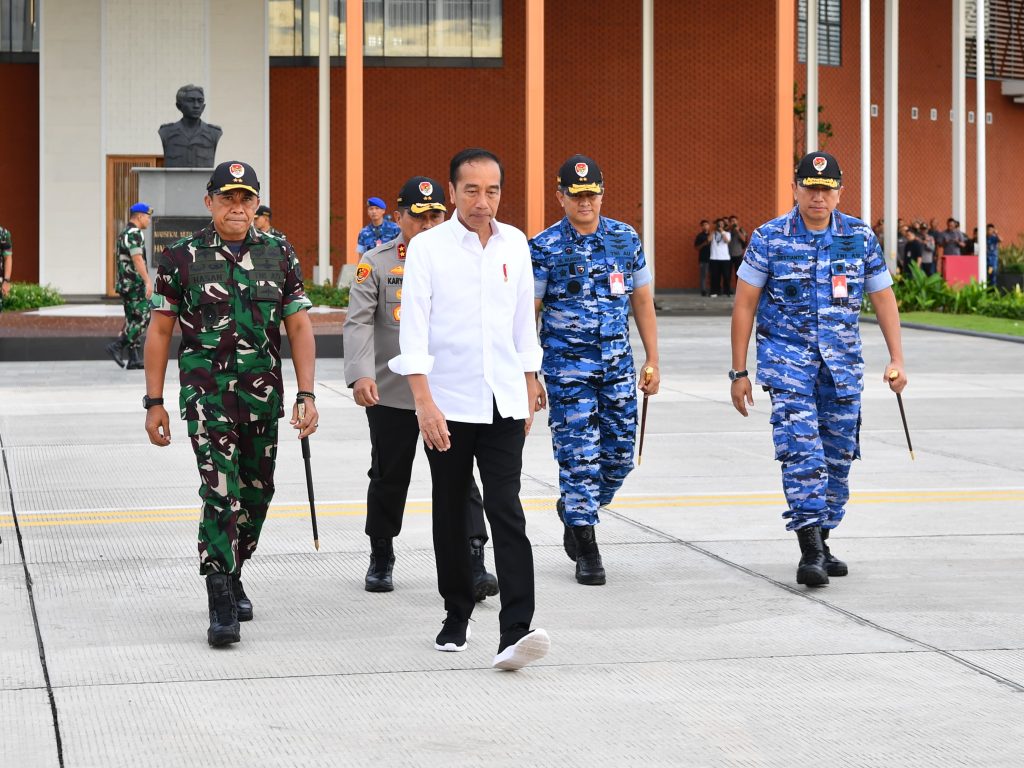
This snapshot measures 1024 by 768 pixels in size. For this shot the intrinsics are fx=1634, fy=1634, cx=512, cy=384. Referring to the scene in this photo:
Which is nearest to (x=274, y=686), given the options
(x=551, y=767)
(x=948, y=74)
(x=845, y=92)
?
(x=551, y=767)

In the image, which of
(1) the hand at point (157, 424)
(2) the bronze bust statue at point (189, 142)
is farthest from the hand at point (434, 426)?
(2) the bronze bust statue at point (189, 142)

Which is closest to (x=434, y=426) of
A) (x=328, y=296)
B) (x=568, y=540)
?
(x=568, y=540)

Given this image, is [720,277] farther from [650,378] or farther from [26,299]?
[650,378]

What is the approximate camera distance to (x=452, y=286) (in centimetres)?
579

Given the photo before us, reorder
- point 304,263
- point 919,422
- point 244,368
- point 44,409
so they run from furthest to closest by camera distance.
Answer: point 304,263 → point 44,409 → point 919,422 → point 244,368

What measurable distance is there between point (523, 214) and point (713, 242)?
491 cm

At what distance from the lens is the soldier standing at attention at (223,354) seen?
20.6 feet

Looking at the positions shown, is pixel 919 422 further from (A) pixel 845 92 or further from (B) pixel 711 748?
(A) pixel 845 92

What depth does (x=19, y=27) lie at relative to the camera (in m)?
37.7

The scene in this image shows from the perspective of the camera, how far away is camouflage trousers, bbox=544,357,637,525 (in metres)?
7.55

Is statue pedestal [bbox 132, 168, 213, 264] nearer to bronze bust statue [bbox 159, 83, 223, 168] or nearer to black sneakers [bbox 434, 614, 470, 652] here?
bronze bust statue [bbox 159, 83, 223, 168]

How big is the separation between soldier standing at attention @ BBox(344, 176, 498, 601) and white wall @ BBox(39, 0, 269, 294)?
29.7 meters

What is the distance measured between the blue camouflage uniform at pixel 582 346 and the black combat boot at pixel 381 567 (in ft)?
2.88

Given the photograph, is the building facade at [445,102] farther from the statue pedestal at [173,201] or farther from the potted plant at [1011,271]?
the statue pedestal at [173,201]
